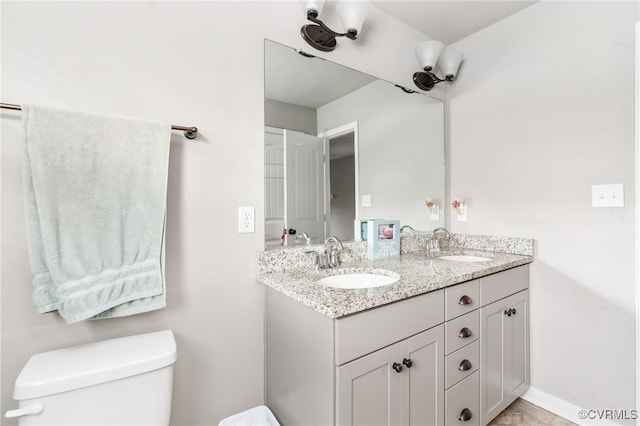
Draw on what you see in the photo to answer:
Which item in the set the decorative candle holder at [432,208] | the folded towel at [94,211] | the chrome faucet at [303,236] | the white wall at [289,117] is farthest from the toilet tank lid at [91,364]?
the decorative candle holder at [432,208]

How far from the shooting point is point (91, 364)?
0.89 m

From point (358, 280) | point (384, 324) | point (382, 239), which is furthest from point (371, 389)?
point (382, 239)

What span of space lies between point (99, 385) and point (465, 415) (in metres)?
1.45

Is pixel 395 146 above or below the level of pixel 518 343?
above

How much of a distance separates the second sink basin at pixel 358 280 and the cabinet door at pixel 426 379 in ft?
0.99

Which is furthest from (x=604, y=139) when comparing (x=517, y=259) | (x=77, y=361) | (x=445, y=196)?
(x=77, y=361)

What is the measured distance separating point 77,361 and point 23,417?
0.51 ft

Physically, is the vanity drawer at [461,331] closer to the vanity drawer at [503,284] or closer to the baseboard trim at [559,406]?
the vanity drawer at [503,284]

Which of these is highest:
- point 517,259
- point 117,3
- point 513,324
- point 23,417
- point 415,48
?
point 415,48

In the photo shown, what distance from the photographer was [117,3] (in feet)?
3.55

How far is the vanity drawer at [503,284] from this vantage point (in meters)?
1.49

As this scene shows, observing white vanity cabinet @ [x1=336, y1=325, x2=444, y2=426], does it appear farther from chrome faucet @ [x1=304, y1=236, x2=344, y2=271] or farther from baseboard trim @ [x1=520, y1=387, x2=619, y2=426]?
baseboard trim @ [x1=520, y1=387, x2=619, y2=426]

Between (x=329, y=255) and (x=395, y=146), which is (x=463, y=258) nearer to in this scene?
(x=395, y=146)

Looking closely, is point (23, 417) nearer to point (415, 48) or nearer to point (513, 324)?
point (513, 324)
